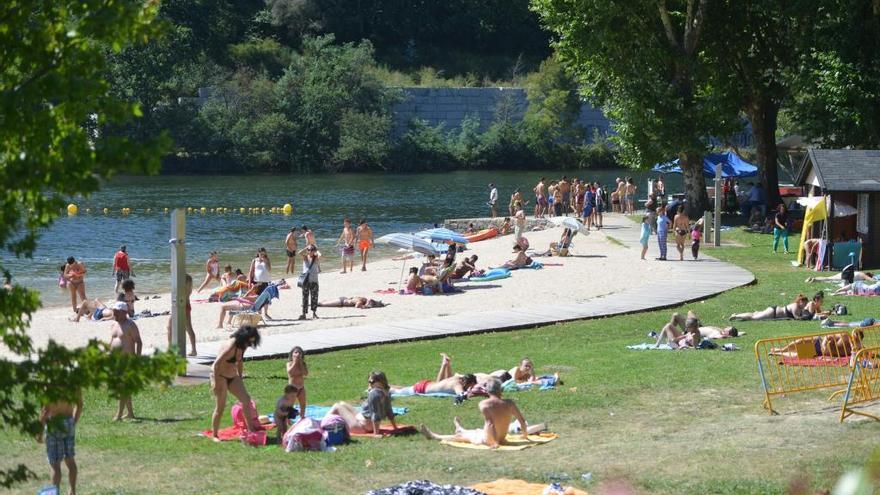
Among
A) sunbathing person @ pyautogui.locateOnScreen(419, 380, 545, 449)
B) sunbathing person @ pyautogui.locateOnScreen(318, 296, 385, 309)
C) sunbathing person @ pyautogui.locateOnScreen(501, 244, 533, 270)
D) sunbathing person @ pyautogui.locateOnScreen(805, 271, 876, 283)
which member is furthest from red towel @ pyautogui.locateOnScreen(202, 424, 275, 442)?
sunbathing person @ pyautogui.locateOnScreen(501, 244, 533, 270)

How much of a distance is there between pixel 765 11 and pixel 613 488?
128ft

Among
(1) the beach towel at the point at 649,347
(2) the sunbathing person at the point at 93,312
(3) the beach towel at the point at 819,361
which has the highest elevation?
(3) the beach towel at the point at 819,361

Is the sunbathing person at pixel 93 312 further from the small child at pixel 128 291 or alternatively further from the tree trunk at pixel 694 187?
the tree trunk at pixel 694 187

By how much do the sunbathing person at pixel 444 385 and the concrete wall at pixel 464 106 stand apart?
71.7 meters

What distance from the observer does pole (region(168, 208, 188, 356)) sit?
17.3m

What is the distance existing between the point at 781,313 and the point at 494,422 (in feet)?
34.7

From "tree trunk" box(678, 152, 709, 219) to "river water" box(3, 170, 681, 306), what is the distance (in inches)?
424

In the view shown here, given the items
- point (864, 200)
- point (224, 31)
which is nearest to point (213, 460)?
point (864, 200)

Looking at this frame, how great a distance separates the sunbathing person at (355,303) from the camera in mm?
27094

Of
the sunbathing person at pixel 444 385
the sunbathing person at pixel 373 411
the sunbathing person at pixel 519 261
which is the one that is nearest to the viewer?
the sunbathing person at pixel 373 411

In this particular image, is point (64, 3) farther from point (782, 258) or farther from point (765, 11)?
point (765, 11)

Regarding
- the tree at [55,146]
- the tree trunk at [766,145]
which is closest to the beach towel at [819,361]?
the tree at [55,146]

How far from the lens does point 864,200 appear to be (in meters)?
28.6

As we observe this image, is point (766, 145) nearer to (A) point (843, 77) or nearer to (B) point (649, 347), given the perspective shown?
(A) point (843, 77)
